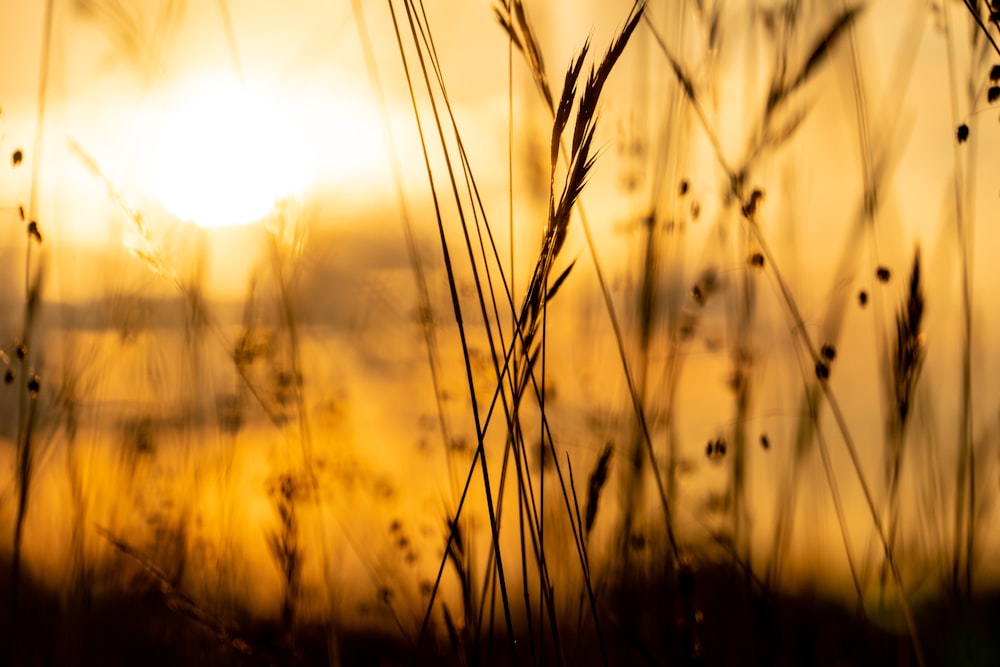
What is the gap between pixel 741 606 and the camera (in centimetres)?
137

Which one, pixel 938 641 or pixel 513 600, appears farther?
pixel 513 600

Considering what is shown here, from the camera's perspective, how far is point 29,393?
4.22ft

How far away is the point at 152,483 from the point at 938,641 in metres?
1.47

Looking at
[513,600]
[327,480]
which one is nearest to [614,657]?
[513,600]

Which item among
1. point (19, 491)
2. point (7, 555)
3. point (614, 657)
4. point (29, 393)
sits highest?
point (29, 393)

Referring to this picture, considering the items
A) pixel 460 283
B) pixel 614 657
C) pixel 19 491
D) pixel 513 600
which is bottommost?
pixel 614 657

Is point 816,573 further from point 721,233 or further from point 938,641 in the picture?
point 721,233

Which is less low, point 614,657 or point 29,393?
point 29,393

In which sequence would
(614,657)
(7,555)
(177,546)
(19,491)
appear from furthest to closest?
(177,546) < (614,657) < (7,555) < (19,491)

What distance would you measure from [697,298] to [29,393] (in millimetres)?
1079

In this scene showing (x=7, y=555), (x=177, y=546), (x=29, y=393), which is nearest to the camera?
(x=29, y=393)

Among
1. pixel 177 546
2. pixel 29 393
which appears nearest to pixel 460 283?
pixel 29 393

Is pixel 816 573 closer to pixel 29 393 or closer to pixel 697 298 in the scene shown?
pixel 697 298

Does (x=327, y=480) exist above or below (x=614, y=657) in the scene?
above
